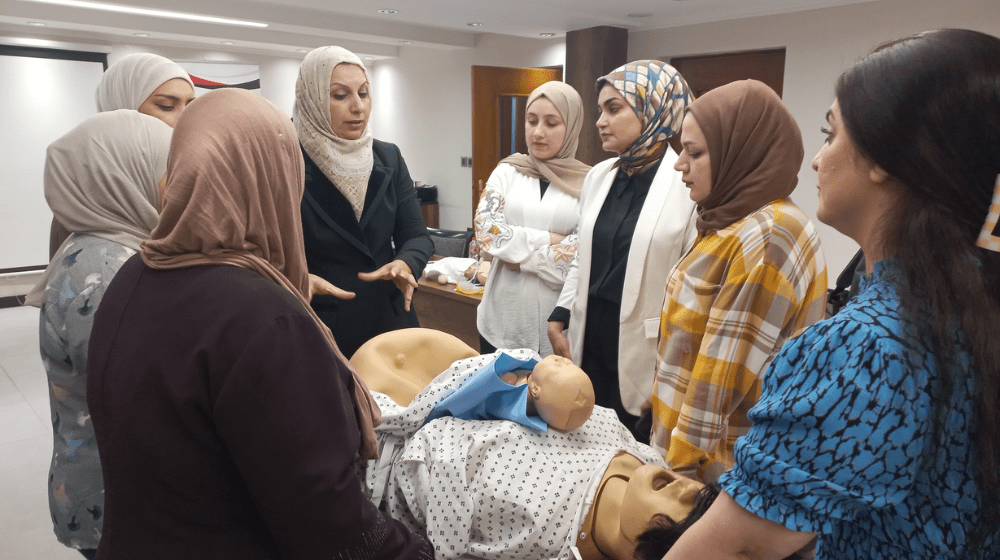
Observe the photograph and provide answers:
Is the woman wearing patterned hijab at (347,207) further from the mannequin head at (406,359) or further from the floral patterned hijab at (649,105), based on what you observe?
the floral patterned hijab at (649,105)

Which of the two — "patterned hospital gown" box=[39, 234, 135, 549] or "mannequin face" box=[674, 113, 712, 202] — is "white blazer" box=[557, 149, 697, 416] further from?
"patterned hospital gown" box=[39, 234, 135, 549]

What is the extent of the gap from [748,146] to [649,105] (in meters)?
0.61

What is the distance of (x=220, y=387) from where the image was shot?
0.88 meters

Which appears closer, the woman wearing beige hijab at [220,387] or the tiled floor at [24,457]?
the woman wearing beige hijab at [220,387]

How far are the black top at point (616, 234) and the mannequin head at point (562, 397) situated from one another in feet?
1.74

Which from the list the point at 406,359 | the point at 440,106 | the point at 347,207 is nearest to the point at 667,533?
the point at 406,359

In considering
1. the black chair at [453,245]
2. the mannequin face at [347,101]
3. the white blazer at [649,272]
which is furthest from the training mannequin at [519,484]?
the black chair at [453,245]

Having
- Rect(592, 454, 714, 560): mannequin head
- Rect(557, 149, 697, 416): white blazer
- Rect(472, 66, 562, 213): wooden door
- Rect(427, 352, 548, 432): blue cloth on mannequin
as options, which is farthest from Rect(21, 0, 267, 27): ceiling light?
Rect(592, 454, 714, 560): mannequin head

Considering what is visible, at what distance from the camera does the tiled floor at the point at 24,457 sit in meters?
2.48

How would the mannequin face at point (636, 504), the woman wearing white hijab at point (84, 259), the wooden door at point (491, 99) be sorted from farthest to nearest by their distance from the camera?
the wooden door at point (491, 99) < the woman wearing white hijab at point (84, 259) < the mannequin face at point (636, 504)

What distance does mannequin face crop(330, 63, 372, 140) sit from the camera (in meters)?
2.04

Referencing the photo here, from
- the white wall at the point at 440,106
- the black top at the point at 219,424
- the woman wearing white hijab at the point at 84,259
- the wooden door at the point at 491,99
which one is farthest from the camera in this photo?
the white wall at the point at 440,106

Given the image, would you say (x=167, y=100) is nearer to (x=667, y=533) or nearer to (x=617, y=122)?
(x=617, y=122)

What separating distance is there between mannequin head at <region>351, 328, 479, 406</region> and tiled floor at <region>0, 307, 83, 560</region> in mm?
1573
